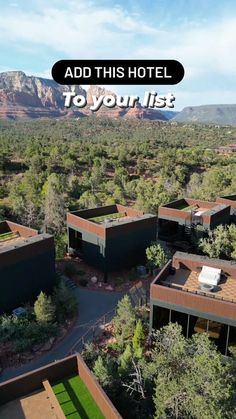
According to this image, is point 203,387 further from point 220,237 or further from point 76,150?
point 76,150

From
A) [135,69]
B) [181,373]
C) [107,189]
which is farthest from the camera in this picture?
[107,189]

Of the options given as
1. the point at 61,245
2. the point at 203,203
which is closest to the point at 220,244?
the point at 203,203

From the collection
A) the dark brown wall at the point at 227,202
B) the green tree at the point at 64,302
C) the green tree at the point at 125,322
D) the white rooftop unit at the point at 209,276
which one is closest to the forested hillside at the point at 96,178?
the dark brown wall at the point at 227,202

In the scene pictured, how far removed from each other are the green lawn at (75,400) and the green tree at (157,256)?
14.1 meters

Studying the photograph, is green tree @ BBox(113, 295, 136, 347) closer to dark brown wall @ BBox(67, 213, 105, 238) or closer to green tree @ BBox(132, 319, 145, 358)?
green tree @ BBox(132, 319, 145, 358)

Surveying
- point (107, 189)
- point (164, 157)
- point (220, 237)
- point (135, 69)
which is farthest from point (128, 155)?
point (135, 69)

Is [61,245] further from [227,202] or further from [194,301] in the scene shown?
[227,202]

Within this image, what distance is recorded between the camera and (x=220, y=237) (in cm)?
2697

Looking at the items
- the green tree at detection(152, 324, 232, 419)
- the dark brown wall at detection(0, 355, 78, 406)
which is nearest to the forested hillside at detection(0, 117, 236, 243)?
the dark brown wall at detection(0, 355, 78, 406)

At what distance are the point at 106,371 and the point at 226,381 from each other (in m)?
4.96

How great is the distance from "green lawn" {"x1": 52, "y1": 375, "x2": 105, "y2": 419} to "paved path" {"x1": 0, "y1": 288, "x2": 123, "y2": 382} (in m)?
6.25

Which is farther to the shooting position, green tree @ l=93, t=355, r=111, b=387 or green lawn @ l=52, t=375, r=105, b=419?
green tree @ l=93, t=355, r=111, b=387

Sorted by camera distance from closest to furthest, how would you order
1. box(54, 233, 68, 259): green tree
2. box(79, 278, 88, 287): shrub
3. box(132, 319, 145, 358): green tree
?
box(132, 319, 145, 358): green tree
box(79, 278, 88, 287): shrub
box(54, 233, 68, 259): green tree

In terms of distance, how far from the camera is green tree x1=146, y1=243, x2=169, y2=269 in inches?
1008
